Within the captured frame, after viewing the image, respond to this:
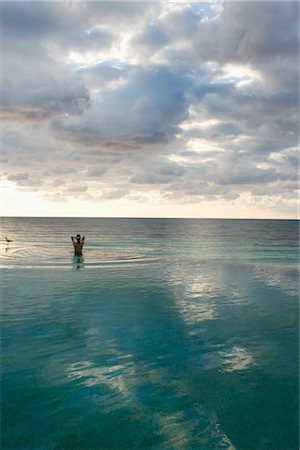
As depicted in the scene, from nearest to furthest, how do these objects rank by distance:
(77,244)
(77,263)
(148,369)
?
1. (148,369)
2. (77,263)
3. (77,244)

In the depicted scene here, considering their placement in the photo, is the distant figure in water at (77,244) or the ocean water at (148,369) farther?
the distant figure in water at (77,244)

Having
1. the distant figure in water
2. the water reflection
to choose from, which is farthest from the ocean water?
the distant figure in water

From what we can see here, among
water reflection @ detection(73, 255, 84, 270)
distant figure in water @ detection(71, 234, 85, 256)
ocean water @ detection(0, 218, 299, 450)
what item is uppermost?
Result: distant figure in water @ detection(71, 234, 85, 256)

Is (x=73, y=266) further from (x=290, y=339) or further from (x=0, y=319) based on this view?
(x=290, y=339)

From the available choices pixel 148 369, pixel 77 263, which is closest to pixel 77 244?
pixel 77 263

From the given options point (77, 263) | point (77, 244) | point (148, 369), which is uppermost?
point (77, 244)

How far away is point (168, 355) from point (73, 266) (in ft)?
81.8

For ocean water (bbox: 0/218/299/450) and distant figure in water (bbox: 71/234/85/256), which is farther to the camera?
distant figure in water (bbox: 71/234/85/256)

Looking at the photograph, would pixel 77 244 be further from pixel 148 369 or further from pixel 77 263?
pixel 148 369

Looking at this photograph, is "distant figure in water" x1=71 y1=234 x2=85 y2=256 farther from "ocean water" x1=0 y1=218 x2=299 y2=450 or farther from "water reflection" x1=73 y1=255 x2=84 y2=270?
"ocean water" x1=0 y1=218 x2=299 y2=450

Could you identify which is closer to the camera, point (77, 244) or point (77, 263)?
point (77, 263)

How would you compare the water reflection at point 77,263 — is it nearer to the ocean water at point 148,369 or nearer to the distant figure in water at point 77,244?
the distant figure in water at point 77,244

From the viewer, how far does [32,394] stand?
32.7ft

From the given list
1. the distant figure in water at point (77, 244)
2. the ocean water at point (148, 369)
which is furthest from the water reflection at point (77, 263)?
the ocean water at point (148, 369)
